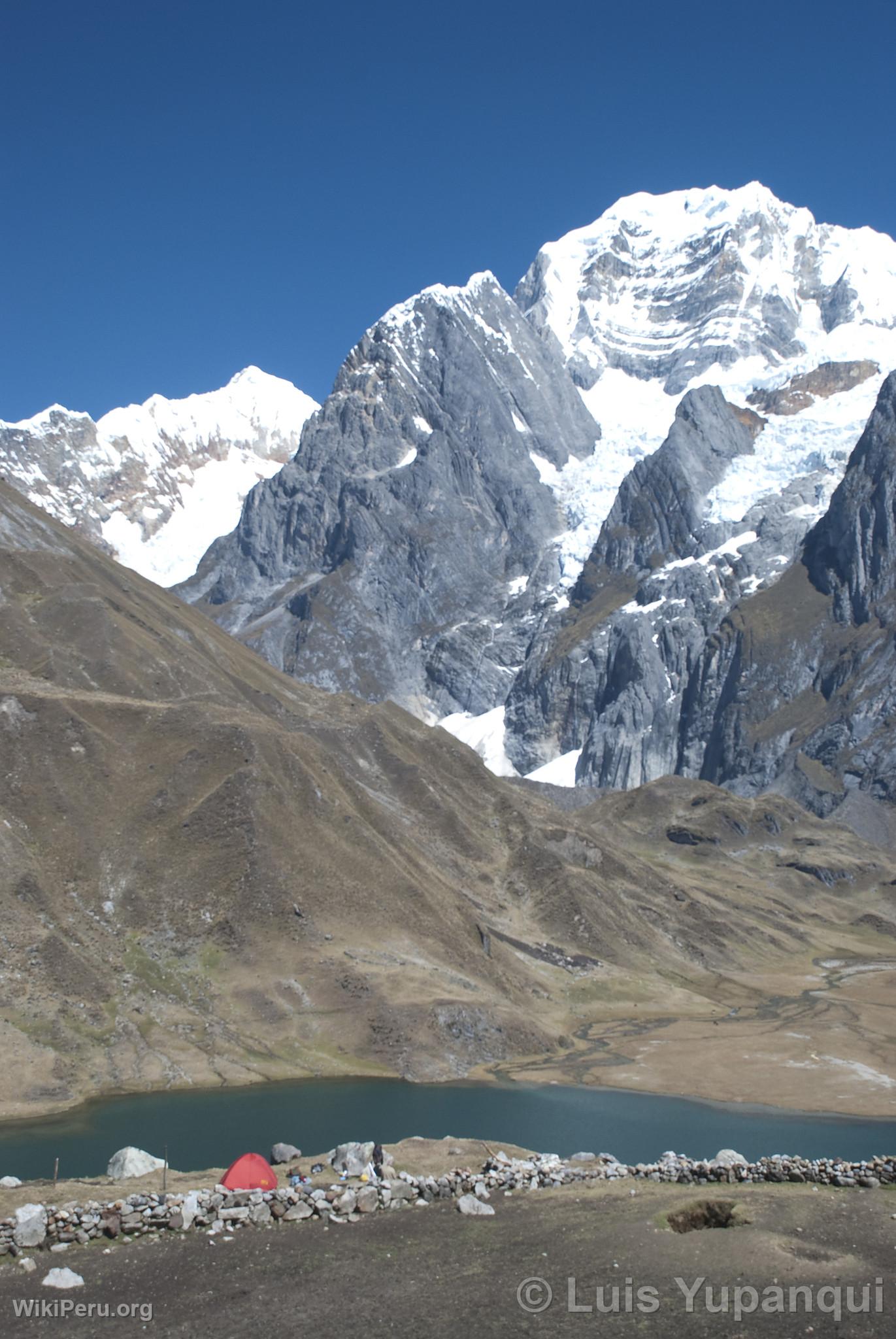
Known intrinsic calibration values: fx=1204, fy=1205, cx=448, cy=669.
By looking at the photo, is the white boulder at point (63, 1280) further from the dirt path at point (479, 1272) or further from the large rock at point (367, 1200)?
the large rock at point (367, 1200)

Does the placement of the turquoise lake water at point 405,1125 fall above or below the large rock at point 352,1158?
below

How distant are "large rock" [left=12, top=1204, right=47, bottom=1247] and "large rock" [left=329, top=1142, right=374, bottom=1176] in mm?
15780

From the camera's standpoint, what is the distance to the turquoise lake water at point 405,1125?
85.4 meters

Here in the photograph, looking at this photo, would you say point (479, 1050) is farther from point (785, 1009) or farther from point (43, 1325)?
point (43, 1325)

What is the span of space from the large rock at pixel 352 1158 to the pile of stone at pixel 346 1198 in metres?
4.57

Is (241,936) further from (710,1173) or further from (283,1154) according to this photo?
(710,1173)

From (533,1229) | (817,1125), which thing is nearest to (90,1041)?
(817,1125)

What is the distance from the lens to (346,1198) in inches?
1877

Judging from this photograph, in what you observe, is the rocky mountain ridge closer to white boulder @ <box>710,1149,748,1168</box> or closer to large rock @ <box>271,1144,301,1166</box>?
large rock @ <box>271,1144,301,1166</box>

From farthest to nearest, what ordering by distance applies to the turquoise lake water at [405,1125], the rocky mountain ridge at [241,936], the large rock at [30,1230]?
the rocky mountain ridge at [241,936], the turquoise lake water at [405,1125], the large rock at [30,1230]

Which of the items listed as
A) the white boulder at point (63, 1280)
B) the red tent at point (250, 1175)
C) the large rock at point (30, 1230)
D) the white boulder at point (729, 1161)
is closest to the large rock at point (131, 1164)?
the red tent at point (250, 1175)

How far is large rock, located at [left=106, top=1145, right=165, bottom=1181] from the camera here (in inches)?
2478

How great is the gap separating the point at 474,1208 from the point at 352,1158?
11.7 m

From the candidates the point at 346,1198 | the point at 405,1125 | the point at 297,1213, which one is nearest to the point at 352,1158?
the point at 346,1198
